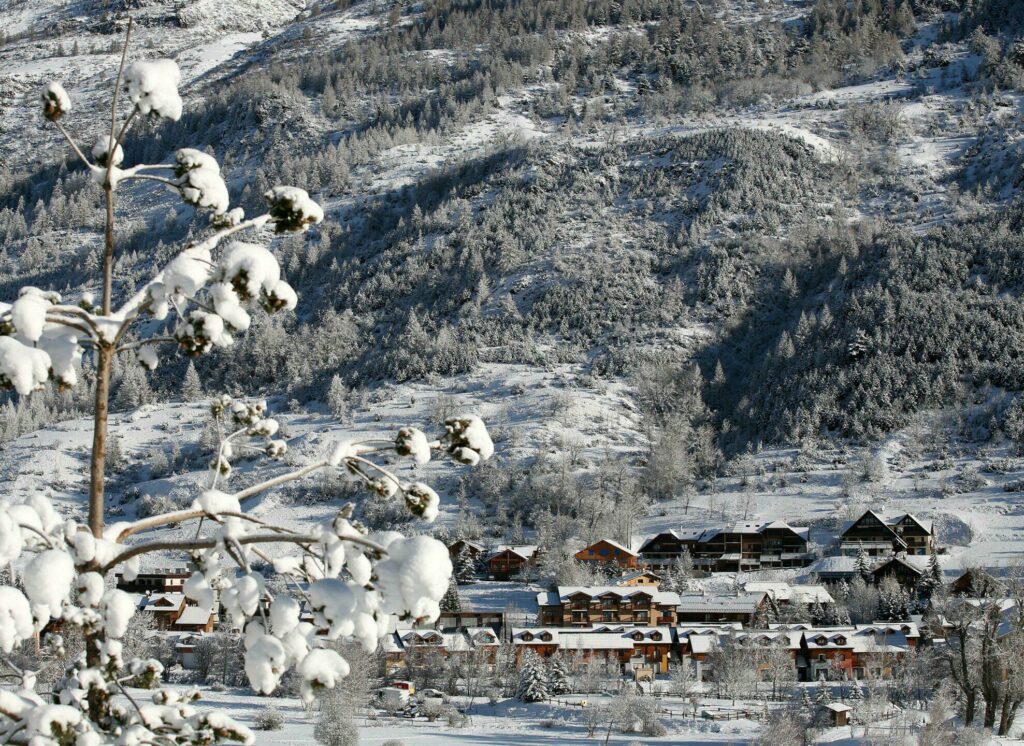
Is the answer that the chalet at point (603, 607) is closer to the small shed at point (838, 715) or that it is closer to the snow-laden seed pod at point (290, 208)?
the small shed at point (838, 715)

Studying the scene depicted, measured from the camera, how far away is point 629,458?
255 ft

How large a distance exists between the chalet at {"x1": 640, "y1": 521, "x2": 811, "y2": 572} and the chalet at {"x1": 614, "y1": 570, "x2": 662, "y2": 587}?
3374mm

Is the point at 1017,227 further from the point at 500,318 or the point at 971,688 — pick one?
the point at 971,688

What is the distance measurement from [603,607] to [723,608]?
5515mm

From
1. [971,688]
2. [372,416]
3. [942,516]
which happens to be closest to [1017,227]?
[942,516]

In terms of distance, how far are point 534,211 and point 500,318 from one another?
19264 millimetres

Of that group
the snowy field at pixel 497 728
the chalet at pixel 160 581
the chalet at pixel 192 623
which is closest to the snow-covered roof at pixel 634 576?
the snowy field at pixel 497 728

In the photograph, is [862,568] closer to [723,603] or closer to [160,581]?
[723,603]

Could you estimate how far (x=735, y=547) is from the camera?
63031 mm

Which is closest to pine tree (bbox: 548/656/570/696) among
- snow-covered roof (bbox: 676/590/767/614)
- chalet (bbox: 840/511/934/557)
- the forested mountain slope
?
snow-covered roof (bbox: 676/590/767/614)

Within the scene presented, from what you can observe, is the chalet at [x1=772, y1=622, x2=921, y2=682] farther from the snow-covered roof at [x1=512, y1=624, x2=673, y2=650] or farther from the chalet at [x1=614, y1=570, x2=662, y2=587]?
the chalet at [x1=614, y1=570, x2=662, y2=587]

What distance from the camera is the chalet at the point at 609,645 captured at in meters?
47.2

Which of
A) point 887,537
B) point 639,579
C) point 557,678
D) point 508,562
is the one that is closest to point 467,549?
point 508,562

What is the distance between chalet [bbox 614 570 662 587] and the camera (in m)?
57.4
